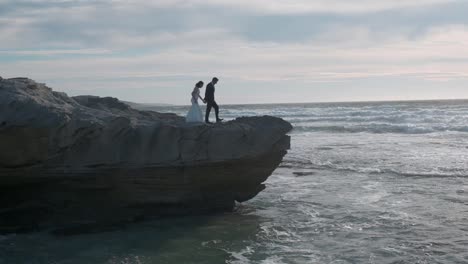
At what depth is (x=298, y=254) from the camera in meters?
8.78

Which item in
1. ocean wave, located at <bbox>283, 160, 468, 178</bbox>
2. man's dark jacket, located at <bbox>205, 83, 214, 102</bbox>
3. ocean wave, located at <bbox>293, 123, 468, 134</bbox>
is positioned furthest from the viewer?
ocean wave, located at <bbox>293, 123, 468, 134</bbox>

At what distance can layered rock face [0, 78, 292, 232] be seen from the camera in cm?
909

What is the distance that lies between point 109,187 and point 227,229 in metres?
2.32

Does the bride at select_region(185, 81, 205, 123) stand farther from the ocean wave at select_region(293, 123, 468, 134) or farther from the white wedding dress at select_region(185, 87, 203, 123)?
the ocean wave at select_region(293, 123, 468, 134)

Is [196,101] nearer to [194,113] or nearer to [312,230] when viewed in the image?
[194,113]

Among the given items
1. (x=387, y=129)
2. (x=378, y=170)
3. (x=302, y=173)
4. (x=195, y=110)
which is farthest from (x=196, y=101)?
(x=387, y=129)

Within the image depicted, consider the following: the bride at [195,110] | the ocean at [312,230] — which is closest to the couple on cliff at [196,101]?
the bride at [195,110]

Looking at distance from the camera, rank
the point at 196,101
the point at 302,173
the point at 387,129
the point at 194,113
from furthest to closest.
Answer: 1. the point at 387,129
2. the point at 302,173
3. the point at 196,101
4. the point at 194,113

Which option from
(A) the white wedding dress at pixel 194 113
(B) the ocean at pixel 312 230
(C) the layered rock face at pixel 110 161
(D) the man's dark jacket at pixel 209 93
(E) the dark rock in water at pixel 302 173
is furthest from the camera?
(E) the dark rock in water at pixel 302 173

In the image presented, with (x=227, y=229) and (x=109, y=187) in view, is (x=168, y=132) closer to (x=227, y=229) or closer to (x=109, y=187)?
(x=109, y=187)

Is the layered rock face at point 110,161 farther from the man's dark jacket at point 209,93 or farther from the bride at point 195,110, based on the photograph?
the man's dark jacket at point 209,93

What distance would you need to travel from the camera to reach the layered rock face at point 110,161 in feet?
29.8

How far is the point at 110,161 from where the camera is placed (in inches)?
380

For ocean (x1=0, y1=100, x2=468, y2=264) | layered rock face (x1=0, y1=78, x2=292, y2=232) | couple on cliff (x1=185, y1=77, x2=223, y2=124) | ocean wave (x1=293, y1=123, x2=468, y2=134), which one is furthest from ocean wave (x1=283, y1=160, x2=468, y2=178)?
ocean wave (x1=293, y1=123, x2=468, y2=134)
